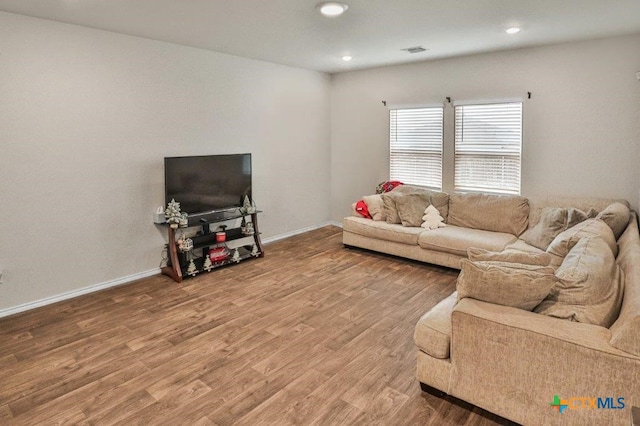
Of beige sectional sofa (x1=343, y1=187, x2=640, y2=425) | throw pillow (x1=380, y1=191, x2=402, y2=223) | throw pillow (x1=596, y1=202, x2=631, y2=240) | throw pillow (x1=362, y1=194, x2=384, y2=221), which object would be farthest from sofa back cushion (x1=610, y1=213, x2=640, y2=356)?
throw pillow (x1=362, y1=194, x2=384, y2=221)

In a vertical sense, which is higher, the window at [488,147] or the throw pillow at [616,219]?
the window at [488,147]

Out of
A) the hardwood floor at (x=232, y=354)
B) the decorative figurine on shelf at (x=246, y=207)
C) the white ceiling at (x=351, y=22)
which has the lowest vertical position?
the hardwood floor at (x=232, y=354)

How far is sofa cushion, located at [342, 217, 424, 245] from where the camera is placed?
194 inches

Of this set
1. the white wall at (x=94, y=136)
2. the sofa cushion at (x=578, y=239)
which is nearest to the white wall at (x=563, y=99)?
the sofa cushion at (x=578, y=239)

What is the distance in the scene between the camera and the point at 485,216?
16.0ft

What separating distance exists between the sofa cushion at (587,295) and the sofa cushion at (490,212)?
2549 mm

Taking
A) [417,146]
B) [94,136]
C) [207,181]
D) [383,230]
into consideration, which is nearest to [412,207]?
[383,230]

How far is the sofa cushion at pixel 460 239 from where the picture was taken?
435 cm

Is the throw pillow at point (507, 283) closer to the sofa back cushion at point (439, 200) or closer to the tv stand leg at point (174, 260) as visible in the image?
the sofa back cushion at point (439, 200)

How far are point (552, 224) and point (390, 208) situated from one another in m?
1.89

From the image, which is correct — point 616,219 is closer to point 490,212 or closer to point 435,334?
point 490,212

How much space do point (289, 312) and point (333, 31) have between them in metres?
2.70

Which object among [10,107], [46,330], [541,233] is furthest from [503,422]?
[10,107]

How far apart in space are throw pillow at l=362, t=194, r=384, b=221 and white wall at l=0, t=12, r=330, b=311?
1.79 meters
